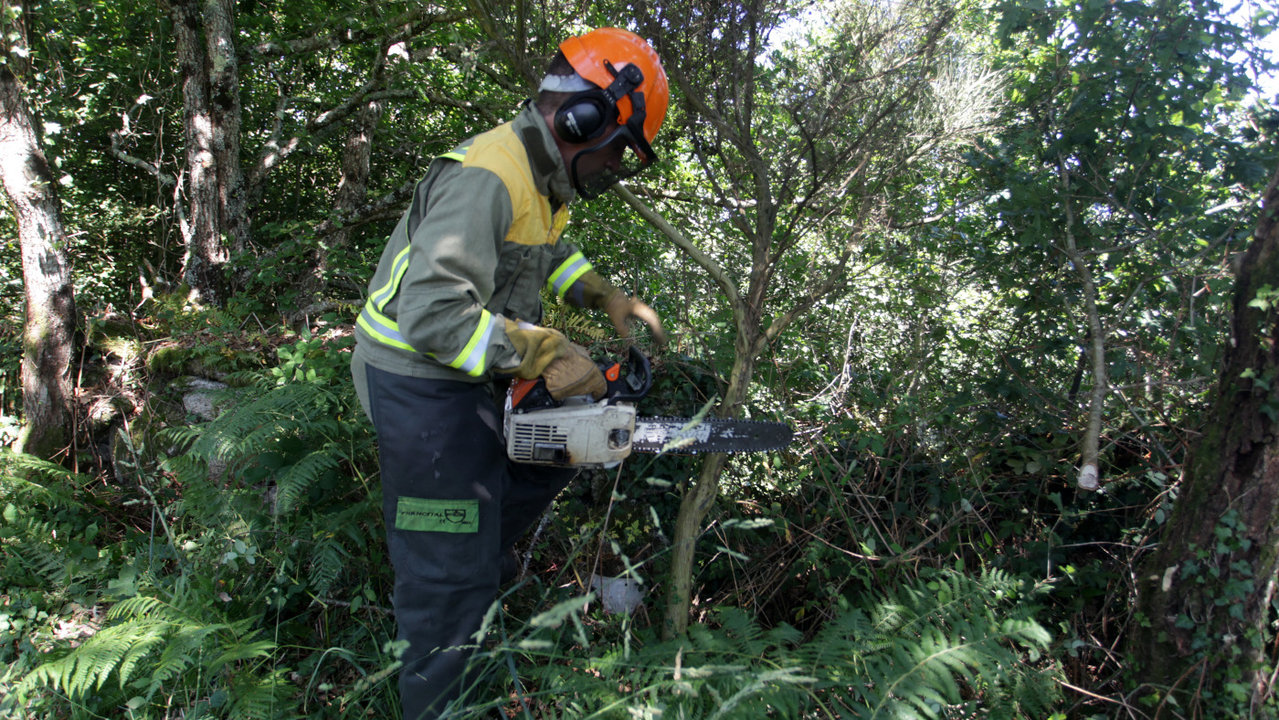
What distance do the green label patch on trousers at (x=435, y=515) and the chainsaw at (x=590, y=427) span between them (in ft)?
0.82

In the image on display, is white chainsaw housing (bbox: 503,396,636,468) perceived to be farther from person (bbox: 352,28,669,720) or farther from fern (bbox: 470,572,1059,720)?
fern (bbox: 470,572,1059,720)

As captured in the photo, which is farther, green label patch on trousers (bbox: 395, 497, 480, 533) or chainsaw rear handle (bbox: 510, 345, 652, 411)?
chainsaw rear handle (bbox: 510, 345, 652, 411)

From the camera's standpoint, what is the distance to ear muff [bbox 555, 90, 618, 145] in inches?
83.8

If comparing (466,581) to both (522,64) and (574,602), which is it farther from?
(522,64)

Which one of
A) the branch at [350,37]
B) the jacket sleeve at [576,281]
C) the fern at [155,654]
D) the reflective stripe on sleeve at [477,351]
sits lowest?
the fern at [155,654]

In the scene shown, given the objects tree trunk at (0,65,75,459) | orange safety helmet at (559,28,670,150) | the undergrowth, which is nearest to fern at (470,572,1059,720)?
the undergrowth

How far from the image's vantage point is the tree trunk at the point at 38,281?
4.30m

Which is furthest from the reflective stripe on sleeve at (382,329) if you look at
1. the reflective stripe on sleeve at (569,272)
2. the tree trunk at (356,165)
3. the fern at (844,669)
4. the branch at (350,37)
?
the tree trunk at (356,165)

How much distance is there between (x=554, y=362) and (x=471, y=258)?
1.58 ft

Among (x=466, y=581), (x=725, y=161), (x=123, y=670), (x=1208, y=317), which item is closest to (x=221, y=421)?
(x=123, y=670)

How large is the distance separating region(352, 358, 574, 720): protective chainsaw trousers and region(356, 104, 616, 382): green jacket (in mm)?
100

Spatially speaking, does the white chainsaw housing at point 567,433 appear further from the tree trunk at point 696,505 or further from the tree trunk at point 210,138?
the tree trunk at point 210,138

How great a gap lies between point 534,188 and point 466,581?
137 centimetres

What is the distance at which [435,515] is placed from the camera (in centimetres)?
217
